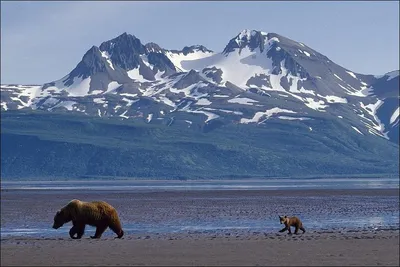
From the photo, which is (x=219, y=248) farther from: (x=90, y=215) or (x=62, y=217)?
(x=62, y=217)

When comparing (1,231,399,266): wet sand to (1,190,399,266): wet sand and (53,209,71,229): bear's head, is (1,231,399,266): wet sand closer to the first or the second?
(1,190,399,266): wet sand

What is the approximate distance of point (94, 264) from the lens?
28.9 meters

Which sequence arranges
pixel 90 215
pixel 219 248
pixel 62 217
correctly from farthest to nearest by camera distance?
pixel 62 217, pixel 219 248, pixel 90 215

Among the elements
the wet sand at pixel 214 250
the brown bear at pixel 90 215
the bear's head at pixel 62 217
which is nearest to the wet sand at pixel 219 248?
the wet sand at pixel 214 250

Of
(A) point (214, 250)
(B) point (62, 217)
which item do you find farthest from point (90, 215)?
(A) point (214, 250)

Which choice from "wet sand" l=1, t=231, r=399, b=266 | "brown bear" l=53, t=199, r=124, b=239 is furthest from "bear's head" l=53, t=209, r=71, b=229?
"wet sand" l=1, t=231, r=399, b=266

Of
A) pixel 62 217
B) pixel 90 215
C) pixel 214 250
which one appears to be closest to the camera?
pixel 214 250

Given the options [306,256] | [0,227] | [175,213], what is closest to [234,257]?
[306,256]

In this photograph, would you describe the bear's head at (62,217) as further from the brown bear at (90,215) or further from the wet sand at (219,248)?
the wet sand at (219,248)

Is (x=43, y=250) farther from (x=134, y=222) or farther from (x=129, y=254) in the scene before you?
(x=134, y=222)

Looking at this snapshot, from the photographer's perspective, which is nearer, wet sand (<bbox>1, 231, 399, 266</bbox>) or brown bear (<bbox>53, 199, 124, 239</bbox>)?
wet sand (<bbox>1, 231, 399, 266</bbox>)

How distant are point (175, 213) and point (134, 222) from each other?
1244 cm

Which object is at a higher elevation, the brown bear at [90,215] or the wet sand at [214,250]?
the brown bear at [90,215]

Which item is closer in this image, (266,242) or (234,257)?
(234,257)
